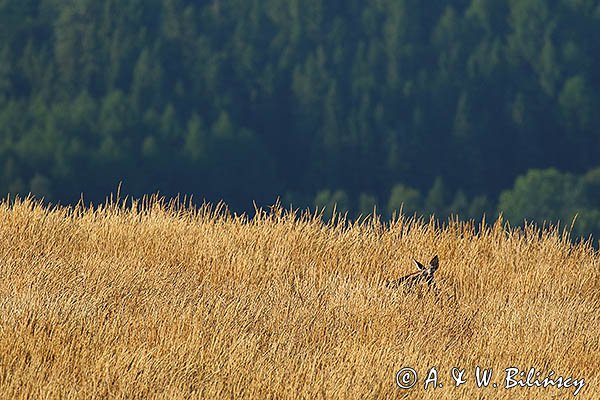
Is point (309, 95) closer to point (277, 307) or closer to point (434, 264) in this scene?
point (434, 264)

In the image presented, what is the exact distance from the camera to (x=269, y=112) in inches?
2393

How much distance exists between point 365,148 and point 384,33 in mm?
7554

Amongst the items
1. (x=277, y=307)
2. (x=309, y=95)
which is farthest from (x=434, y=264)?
(x=309, y=95)

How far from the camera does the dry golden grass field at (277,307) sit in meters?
3.82

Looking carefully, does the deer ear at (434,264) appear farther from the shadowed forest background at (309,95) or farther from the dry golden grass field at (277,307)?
the shadowed forest background at (309,95)

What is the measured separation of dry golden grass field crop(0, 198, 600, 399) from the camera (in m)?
3.82

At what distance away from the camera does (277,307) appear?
15.8ft

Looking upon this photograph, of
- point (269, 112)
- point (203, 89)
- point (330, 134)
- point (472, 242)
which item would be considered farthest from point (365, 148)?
point (472, 242)

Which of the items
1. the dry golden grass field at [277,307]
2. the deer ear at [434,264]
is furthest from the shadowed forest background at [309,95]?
the deer ear at [434,264]

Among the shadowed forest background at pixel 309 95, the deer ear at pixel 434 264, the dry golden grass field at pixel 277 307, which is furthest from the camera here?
the shadowed forest background at pixel 309 95

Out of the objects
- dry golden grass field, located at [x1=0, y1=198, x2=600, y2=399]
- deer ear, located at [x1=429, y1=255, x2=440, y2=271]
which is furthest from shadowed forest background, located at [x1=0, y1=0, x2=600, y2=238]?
deer ear, located at [x1=429, y1=255, x2=440, y2=271]

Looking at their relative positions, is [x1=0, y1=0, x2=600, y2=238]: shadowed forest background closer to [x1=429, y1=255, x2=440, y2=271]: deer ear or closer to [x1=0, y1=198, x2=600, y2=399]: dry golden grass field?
[x1=0, y1=198, x2=600, y2=399]: dry golden grass field

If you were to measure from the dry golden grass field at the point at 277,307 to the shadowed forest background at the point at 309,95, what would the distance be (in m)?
48.0

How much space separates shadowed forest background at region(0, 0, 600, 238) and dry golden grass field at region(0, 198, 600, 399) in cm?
4804
